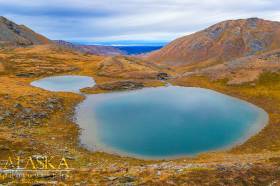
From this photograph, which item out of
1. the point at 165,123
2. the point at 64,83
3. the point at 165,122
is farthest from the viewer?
the point at 64,83

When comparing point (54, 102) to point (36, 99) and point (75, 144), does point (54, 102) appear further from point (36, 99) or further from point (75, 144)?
point (75, 144)

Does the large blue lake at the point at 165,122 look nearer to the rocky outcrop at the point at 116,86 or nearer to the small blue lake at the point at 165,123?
the small blue lake at the point at 165,123

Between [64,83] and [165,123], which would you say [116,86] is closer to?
[64,83]

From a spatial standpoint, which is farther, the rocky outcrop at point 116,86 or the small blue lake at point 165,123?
the rocky outcrop at point 116,86

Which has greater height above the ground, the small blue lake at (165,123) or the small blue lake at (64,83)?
the small blue lake at (64,83)

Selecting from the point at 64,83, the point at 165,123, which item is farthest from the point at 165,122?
the point at 64,83

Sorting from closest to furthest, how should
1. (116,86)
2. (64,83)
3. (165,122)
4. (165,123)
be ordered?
(165,123) < (165,122) < (116,86) < (64,83)

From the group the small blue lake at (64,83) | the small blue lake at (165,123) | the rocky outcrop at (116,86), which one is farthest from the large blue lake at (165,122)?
the small blue lake at (64,83)
